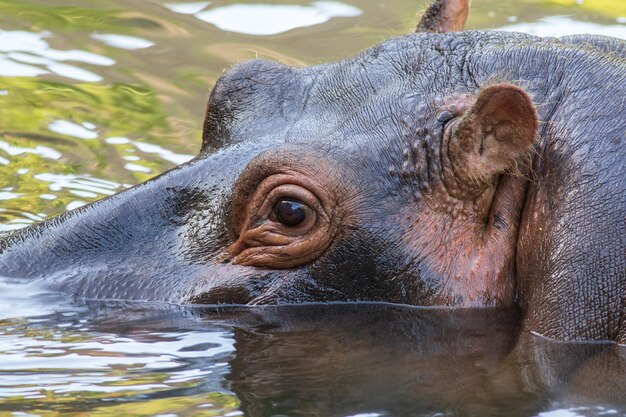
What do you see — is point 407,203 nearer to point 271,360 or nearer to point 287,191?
point 287,191

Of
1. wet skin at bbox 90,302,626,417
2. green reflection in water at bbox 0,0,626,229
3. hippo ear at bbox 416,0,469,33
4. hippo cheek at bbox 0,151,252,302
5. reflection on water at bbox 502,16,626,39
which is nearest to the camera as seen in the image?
wet skin at bbox 90,302,626,417

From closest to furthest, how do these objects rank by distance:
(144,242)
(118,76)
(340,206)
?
1. (340,206)
2. (144,242)
3. (118,76)

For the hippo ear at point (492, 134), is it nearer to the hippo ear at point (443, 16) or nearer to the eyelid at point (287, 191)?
the eyelid at point (287, 191)

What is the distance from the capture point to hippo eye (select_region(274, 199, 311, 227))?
5762 millimetres

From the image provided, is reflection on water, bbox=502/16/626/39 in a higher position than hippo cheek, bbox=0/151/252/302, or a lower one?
higher

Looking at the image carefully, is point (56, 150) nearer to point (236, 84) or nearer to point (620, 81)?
point (236, 84)

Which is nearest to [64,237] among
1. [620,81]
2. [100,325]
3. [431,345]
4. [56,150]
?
[100,325]

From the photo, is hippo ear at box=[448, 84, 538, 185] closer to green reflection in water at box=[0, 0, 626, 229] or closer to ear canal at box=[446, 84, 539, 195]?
ear canal at box=[446, 84, 539, 195]

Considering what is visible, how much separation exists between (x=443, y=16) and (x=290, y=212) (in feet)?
6.60

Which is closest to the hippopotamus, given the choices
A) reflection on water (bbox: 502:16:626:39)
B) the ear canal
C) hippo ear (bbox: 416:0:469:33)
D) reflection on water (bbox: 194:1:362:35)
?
the ear canal

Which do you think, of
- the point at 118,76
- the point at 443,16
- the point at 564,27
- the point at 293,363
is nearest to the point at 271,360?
the point at 293,363

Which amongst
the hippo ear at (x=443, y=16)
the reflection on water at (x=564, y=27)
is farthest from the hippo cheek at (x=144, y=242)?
the reflection on water at (x=564, y=27)

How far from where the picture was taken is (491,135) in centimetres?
551

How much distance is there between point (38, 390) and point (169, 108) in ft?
18.8
